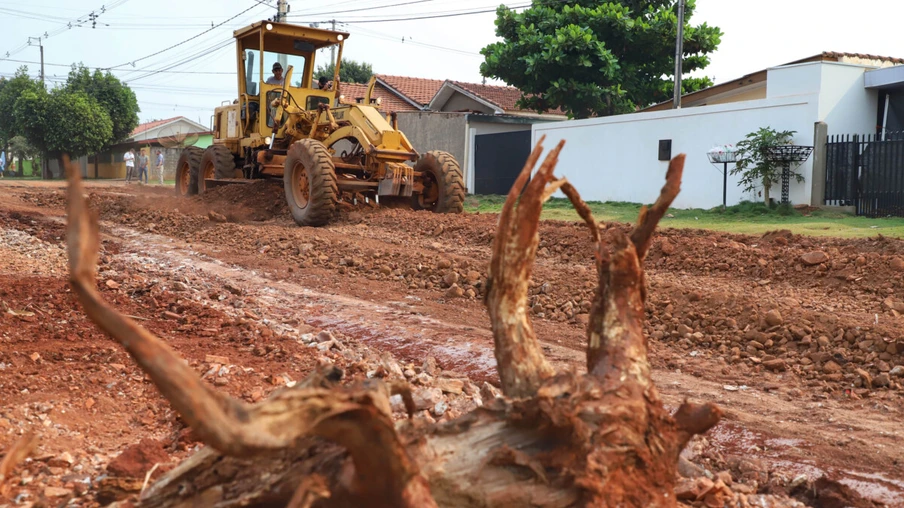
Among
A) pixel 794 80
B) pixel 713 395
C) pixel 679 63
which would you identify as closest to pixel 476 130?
pixel 679 63

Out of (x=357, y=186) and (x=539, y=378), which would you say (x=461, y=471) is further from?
(x=357, y=186)

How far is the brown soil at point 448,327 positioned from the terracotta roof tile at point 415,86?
23.8 meters

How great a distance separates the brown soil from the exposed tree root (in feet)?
3.79

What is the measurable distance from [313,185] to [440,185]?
233 centimetres

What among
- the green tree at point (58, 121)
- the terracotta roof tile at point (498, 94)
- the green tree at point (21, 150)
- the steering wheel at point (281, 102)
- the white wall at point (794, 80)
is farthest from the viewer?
the green tree at point (21, 150)

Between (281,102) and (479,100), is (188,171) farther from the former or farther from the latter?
(479,100)

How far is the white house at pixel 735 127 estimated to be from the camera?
15.6 m

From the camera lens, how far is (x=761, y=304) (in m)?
6.76

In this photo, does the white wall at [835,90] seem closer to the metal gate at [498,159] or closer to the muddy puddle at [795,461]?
the metal gate at [498,159]

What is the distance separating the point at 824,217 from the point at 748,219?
1.24 meters

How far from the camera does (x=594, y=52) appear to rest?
2412 centimetres

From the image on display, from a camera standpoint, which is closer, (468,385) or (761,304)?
(468,385)

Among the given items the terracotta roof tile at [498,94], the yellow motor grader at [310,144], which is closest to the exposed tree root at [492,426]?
the yellow motor grader at [310,144]

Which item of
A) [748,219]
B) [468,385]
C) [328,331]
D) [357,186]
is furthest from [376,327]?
[748,219]
